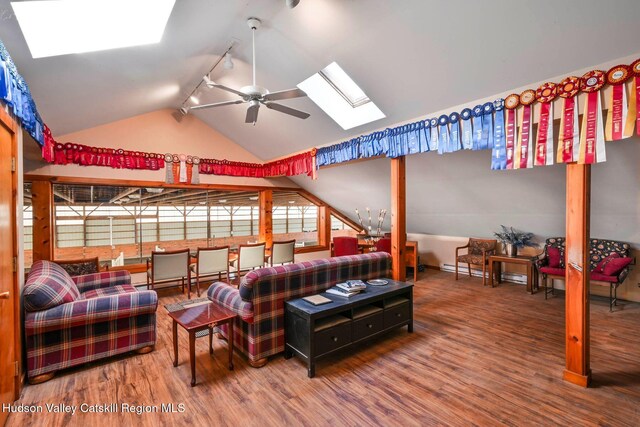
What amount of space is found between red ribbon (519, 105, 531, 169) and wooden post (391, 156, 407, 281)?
142 centimetres

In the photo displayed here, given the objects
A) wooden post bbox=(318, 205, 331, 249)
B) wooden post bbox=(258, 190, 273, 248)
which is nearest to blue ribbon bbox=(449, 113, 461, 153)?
wooden post bbox=(258, 190, 273, 248)

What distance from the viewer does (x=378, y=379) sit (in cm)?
243

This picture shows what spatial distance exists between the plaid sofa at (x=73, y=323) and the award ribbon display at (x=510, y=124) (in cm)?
361

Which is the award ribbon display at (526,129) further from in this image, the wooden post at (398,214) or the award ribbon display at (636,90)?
the wooden post at (398,214)

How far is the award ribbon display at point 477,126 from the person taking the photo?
299 cm

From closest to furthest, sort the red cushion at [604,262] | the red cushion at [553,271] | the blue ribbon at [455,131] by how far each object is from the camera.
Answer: the blue ribbon at [455,131]
the red cushion at [604,262]
the red cushion at [553,271]

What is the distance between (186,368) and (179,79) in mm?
3487

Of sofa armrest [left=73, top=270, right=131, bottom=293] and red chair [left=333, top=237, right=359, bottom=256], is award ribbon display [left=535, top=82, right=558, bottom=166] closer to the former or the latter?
red chair [left=333, top=237, right=359, bottom=256]

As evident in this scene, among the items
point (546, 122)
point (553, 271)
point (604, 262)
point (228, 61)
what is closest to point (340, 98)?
point (228, 61)

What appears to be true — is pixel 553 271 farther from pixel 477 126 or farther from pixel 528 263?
pixel 477 126

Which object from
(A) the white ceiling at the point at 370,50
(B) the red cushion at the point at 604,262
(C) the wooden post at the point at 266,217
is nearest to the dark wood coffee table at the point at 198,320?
(A) the white ceiling at the point at 370,50

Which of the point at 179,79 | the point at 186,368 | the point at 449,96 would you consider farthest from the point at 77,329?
the point at 449,96

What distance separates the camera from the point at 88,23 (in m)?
2.30

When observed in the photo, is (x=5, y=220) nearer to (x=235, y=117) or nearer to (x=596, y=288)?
(x=235, y=117)
